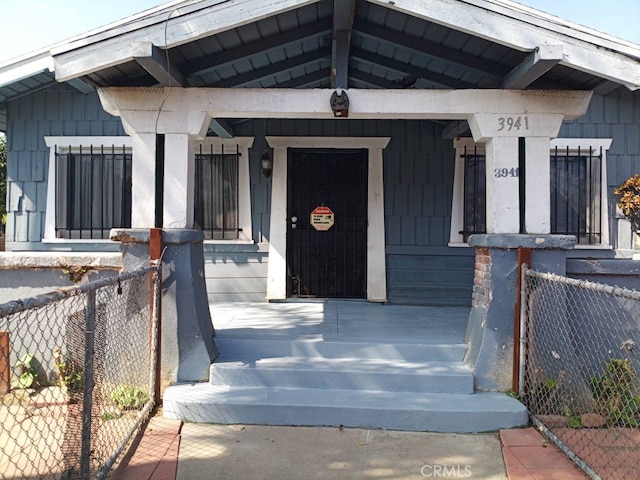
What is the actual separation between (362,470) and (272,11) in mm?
3202

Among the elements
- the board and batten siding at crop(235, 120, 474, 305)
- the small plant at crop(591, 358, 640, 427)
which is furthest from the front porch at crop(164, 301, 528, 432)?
the board and batten siding at crop(235, 120, 474, 305)

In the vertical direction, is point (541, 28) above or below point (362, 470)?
above

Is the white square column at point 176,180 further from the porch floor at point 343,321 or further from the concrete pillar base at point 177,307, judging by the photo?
the porch floor at point 343,321

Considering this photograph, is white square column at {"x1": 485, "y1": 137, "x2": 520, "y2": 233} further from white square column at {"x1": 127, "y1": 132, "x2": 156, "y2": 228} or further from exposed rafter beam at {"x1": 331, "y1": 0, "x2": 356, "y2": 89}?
white square column at {"x1": 127, "y1": 132, "x2": 156, "y2": 228}

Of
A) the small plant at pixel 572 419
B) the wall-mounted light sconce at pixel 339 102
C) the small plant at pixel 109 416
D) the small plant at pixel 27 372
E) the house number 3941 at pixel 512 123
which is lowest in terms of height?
the small plant at pixel 572 419

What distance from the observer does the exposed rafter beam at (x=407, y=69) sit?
468 cm

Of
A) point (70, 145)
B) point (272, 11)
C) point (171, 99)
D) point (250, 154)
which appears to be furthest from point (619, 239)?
point (70, 145)

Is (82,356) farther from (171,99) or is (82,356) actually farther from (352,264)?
(352,264)

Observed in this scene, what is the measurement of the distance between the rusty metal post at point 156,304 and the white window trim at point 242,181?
2.45m

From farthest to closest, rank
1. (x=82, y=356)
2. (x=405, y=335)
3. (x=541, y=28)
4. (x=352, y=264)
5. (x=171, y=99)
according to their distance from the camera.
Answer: (x=352, y=264)
(x=405, y=335)
(x=171, y=99)
(x=541, y=28)
(x=82, y=356)

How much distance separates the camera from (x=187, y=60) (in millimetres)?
4082

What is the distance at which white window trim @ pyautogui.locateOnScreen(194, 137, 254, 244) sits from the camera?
629 cm

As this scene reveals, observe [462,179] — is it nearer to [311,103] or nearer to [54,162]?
[311,103]

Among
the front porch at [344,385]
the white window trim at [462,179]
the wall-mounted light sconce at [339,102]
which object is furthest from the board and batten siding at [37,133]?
the white window trim at [462,179]
